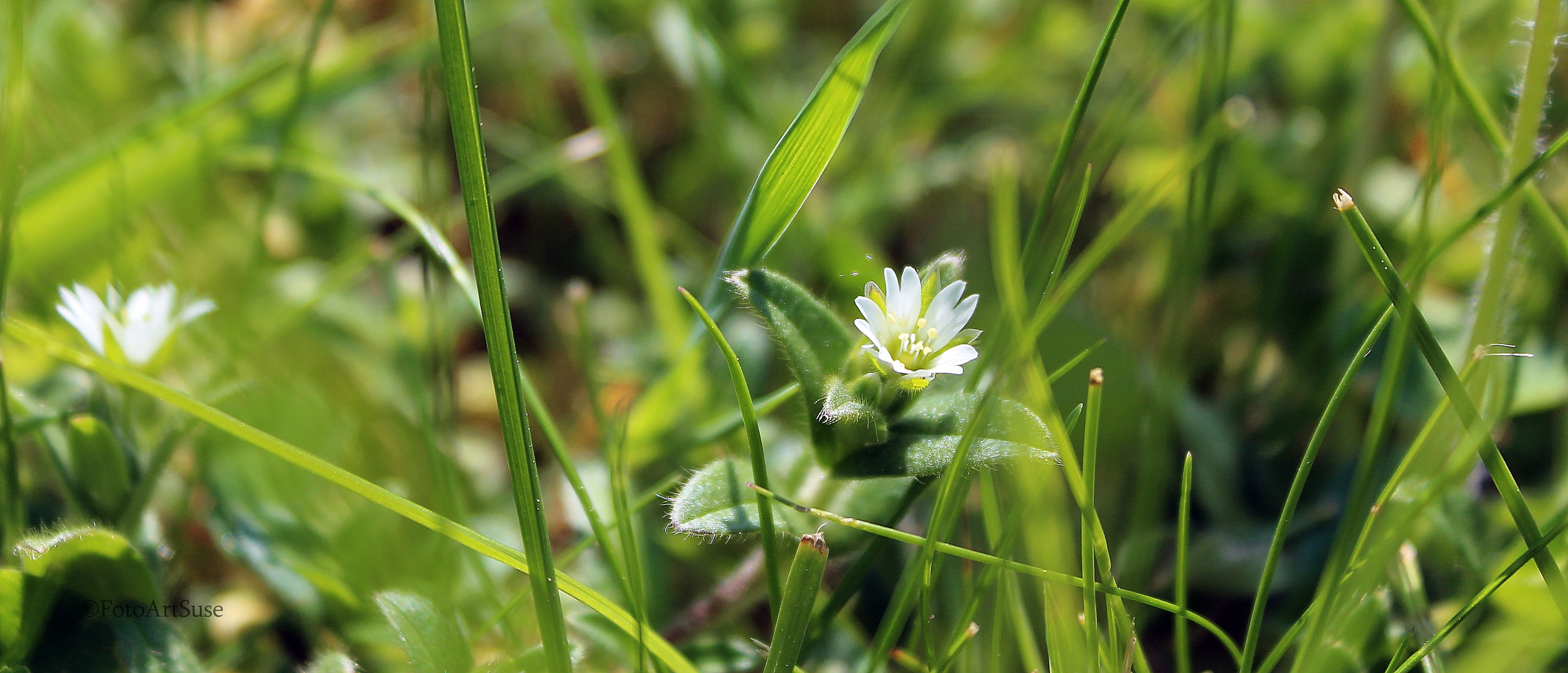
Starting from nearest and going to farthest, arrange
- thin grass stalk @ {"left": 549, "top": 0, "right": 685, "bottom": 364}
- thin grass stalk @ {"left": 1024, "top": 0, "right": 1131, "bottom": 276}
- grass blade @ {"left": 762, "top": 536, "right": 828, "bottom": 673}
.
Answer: grass blade @ {"left": 762, "top": 536, "right": 828, "bottom": 673}
thin grass stalk @ {"left": 1024, "top": 0, "right": 1131, "bottom": 276}
thin grass stalk @ {"left": 549, "top": 0, "right": 685, "bottom": 364}

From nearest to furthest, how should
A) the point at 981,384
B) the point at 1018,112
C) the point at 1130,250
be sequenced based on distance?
1. the point at 981,384
2. the point at 1130,250
3. the point at 1018,112

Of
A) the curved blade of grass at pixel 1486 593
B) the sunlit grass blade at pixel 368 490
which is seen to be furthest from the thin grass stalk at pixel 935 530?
the curved blade of grass at pixel 1486 593

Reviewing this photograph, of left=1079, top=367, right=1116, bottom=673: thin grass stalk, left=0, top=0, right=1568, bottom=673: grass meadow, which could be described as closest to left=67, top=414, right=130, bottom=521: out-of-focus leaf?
A: left=0, top=0, right=1568, bottom=673: grass meadow

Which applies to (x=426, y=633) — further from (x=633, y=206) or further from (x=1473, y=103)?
(x=1473, y=103)

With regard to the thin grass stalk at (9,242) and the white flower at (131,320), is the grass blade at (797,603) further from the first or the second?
the thin grass stalk at (9,242)

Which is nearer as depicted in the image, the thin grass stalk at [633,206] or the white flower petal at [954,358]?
the white flower petal at [954,358]

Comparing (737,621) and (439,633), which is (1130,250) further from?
(439,633)

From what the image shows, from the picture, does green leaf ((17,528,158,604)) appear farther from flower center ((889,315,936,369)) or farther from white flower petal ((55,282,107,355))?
flower center ((889,315,936,369))

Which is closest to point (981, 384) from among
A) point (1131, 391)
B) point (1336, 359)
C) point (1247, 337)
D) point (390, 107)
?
point (1131, 391)
